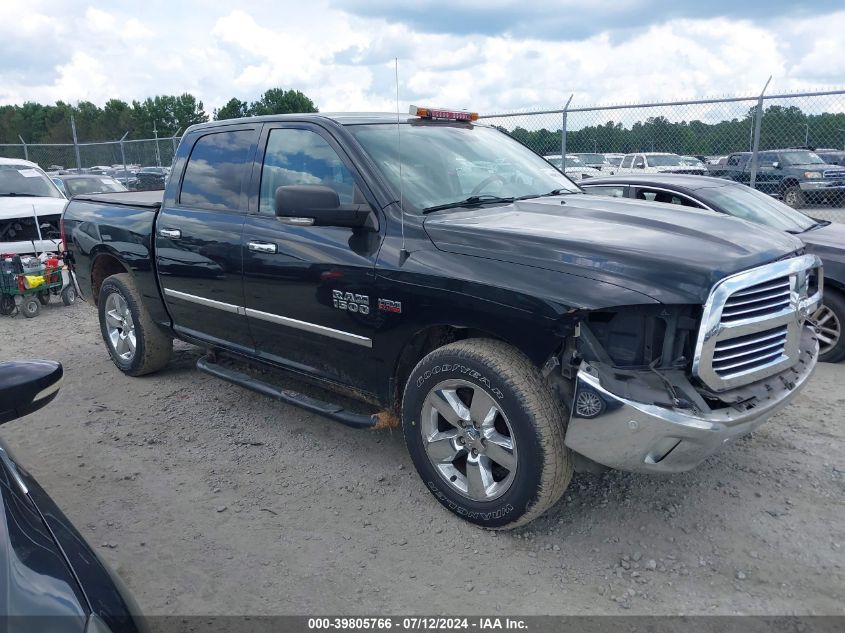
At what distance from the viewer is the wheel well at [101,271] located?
5.80 metres

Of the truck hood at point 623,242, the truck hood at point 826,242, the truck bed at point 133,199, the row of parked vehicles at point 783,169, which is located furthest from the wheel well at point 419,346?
the row of parked vehicles at point 783,169

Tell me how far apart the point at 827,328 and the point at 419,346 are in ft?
13.2

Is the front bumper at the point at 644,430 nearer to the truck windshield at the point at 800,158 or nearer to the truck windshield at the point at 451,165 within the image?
the truck windshield at the point at 451,165

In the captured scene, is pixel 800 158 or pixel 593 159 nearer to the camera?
pixel 800 158

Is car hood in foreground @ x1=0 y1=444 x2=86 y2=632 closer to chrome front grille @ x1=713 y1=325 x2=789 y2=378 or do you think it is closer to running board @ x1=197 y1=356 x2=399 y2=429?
running board @ x1=197 y1=356 x2=399 y2=429

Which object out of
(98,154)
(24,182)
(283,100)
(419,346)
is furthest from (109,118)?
(419,346)

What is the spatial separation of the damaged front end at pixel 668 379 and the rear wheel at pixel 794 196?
10867 mm

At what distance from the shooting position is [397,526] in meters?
3.37

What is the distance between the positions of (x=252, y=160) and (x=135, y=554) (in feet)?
7.96

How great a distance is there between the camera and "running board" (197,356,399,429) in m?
3.63

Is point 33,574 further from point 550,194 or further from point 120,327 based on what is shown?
point 120,327

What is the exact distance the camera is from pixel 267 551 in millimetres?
3188

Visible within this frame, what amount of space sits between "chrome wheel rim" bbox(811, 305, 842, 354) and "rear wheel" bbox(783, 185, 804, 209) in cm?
775

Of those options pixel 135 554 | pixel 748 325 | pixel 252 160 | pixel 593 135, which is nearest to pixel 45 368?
pixel 135 554
